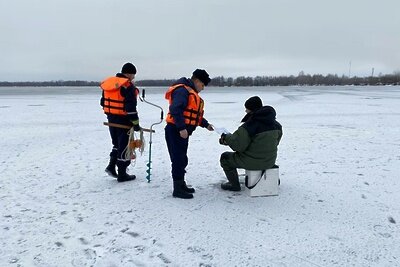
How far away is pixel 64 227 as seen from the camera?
4.04 m

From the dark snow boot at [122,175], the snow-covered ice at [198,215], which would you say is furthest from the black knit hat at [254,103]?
the dark snow boot at [122,175]

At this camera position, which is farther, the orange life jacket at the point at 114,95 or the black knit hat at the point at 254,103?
the orange life jacket at the point at 114,95

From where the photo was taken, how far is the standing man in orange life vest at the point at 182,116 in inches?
181

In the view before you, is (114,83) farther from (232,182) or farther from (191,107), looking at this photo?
(232,182)

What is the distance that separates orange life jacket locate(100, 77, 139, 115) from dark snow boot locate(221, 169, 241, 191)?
1953 mm

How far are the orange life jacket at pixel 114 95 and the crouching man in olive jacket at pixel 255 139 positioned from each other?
1752 millimetres

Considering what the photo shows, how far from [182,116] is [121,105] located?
52.0 inches

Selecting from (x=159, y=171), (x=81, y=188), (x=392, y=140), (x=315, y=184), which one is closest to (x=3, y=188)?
(x=81, y=188)

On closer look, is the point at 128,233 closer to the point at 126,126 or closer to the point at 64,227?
the point at 64,227

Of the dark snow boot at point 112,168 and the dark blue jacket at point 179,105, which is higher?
the dark blue jacket at point 179,105

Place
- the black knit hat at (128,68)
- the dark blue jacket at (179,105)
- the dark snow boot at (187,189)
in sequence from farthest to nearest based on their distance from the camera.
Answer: the black knit hat at (128,68)
the dark snow boot at (187,189)
the dark blue jacket at (179,105)

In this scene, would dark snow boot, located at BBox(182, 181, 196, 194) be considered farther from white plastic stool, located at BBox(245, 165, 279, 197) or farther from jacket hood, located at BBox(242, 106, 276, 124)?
jacket hood, located at BBox(242, 106, 276, 124)

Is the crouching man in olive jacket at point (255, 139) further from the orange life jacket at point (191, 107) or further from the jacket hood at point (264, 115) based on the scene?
the orange life jacket at point (191, 107)

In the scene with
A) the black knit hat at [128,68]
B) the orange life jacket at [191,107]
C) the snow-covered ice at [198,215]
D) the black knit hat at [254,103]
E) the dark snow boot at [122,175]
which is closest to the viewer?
the snow-covered ice at [198,215]
